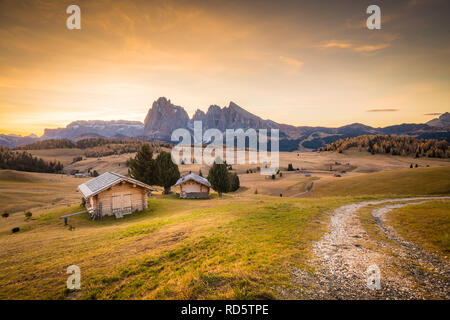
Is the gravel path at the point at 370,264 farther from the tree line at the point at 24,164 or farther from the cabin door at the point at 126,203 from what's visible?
the tree line at the point at 24,164

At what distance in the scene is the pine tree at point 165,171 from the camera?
153ft

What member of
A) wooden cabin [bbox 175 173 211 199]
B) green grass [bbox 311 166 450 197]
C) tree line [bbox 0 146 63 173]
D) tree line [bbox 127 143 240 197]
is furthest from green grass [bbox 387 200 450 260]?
tree line [bbox 0 146 63 173]

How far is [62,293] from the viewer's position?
780 cm

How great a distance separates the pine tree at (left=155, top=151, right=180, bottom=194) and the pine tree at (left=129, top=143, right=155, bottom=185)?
1.67 metres

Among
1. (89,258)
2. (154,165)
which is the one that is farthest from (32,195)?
(89,258)

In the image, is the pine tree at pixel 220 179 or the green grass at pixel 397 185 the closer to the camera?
the green grass at pixel 397 185

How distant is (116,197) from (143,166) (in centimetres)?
2168

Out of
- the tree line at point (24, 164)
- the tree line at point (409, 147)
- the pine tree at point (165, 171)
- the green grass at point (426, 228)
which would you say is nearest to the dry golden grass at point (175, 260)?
the green grass at point (426, 228)

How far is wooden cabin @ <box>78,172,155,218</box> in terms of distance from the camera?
2566 cm

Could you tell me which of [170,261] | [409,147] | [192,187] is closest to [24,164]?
[192,187]

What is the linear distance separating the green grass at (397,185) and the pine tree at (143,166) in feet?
162

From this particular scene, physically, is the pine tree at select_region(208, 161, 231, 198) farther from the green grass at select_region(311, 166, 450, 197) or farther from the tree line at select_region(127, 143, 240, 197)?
the green grass at select_region(311, 166, 450, 197)
